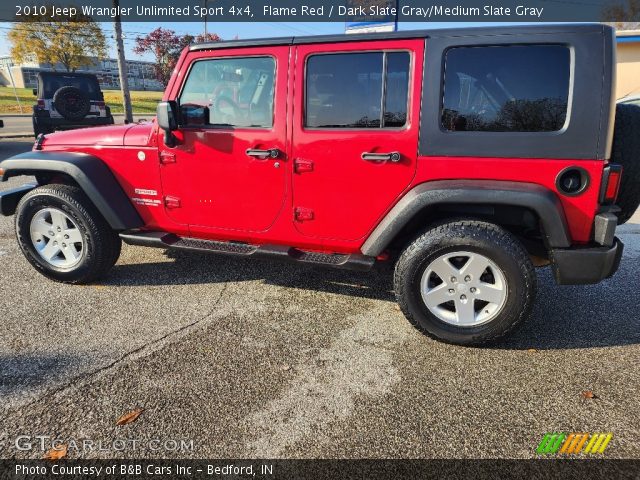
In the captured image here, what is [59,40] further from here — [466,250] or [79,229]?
[466,250]

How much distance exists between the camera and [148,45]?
33062 millimetres

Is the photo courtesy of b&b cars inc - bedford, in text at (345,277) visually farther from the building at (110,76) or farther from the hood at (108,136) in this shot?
the building at (110,76)

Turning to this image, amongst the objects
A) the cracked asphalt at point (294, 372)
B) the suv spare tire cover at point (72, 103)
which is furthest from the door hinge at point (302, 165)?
the suv spare tire cover at point (72, 103)

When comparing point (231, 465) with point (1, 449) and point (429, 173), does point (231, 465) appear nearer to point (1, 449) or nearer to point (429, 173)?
point (1, 449)

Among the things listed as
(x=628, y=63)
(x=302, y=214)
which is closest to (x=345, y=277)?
(x=302, y=214)

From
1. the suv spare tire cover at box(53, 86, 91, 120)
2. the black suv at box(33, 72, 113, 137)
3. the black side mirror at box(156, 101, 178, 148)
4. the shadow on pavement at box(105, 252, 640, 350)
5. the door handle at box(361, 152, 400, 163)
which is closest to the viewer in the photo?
the door handle at box(361, 152, 400, 163)

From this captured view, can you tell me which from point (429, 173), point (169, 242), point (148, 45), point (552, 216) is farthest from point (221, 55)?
point (148, 45)

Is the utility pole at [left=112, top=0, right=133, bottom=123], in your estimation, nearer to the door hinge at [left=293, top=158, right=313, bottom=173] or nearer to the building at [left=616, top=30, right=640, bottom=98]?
the door hinge at [left=293, top=158, right=313, bottom=173]

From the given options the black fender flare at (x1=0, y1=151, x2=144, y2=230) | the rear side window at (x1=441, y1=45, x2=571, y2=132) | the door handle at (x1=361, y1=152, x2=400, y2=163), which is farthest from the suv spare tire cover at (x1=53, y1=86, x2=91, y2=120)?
the rear side window at (x1=441, y1=45, x2=571, y2=132)

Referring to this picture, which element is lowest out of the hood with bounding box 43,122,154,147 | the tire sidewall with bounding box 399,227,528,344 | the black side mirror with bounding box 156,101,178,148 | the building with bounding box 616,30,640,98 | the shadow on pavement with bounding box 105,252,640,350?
the shadow on pavement with bounding box 105,252,640,350

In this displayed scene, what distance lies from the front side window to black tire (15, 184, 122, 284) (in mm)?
1109

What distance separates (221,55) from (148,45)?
35.3m

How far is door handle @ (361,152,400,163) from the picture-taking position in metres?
2.66

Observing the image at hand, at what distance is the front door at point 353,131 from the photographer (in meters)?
2.67
